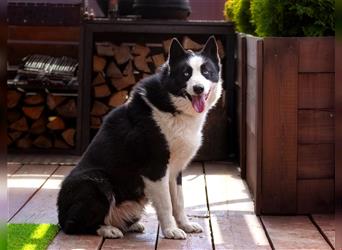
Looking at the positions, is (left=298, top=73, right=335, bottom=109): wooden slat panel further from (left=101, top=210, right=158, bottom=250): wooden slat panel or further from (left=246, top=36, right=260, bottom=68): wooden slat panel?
(left=101, top=210, right=158, bottom=250): wooden slat panel

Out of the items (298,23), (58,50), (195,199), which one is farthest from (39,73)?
(298,23)

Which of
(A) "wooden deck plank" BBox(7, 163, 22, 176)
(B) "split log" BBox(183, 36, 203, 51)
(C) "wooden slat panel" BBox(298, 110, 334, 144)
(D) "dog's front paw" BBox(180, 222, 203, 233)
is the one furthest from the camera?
(B) "split log" BBox(183, 36, 203, 51)

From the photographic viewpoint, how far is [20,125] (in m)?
6.16

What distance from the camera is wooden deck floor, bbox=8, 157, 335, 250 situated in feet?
10.4

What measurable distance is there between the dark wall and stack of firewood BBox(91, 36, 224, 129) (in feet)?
7.61

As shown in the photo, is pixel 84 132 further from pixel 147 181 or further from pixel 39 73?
pixel 147 181

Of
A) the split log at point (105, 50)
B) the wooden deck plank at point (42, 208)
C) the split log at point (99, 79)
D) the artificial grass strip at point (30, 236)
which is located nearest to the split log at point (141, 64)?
the split log at point (105, 50)

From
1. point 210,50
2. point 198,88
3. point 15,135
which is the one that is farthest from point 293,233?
point 15,135

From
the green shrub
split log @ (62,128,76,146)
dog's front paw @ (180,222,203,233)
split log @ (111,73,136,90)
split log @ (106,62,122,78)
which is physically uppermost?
the green shrub

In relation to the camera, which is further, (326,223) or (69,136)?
(69,136)

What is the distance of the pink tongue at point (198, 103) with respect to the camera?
128 inches

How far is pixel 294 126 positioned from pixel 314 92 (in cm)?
24

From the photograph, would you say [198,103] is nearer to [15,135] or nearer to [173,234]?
[173,234]

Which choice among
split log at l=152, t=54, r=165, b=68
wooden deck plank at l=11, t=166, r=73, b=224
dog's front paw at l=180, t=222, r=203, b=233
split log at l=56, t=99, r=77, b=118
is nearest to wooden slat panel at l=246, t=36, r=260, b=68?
dog's front paw at l=180, t=222, r=203, b=233
